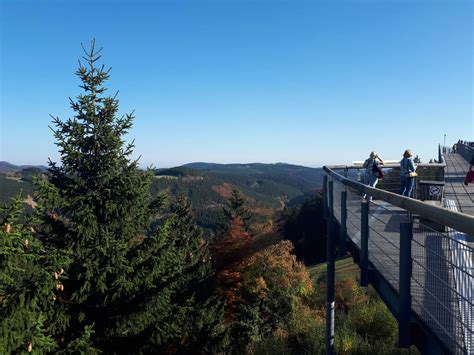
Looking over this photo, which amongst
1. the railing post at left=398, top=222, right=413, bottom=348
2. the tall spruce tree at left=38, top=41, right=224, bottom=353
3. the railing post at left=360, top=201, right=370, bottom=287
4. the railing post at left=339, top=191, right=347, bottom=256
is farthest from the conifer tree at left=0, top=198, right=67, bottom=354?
the railing post at left=398, top=222, right=413, bottom=348

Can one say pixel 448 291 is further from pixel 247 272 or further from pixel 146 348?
pixel 247 272

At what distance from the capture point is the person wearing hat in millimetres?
9626

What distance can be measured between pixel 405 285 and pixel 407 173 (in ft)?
23.4

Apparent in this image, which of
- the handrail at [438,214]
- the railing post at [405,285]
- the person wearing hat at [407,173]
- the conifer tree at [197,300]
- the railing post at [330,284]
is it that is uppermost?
the person wearing hat at [407,173]

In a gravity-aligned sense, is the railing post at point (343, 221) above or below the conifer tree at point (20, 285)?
above

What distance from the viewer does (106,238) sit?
8.25m

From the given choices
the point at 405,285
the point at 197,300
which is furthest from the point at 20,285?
the point at 197,300

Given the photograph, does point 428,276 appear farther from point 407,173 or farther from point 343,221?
point 407,173

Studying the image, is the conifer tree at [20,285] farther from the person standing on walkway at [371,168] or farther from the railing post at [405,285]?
the person standing on walkway at [371,168]

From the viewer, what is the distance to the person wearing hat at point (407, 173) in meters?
9.63

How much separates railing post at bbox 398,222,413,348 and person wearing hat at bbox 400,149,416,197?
22.5ft

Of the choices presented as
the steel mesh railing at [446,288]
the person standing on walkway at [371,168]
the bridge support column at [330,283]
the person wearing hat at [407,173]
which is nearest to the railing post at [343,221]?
the bridge support column at [330,283]

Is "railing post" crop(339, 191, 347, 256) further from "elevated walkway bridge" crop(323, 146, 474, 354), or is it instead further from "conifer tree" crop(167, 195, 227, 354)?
"conifer tree" crop(167, 195, 227, 354)

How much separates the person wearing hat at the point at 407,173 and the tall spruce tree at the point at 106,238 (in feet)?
19.3
